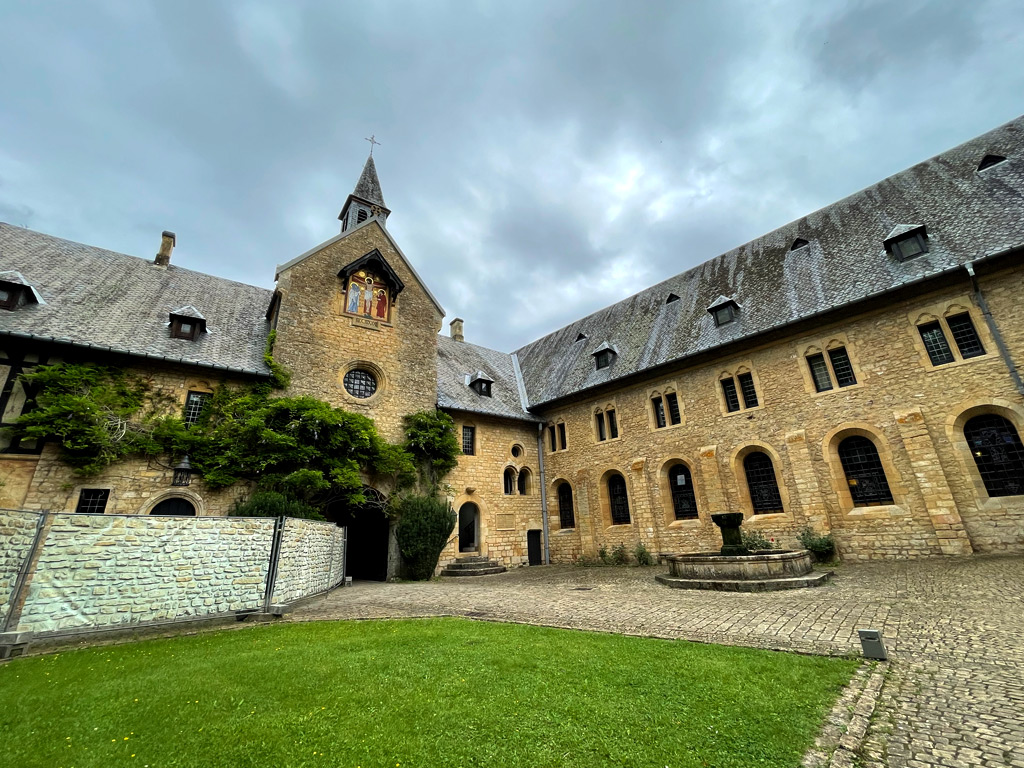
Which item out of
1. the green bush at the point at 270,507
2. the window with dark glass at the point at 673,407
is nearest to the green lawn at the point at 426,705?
the green bush at the point at 270,507

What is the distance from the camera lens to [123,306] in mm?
15500

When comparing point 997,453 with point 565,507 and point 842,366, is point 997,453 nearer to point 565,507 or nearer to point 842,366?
point 842,366

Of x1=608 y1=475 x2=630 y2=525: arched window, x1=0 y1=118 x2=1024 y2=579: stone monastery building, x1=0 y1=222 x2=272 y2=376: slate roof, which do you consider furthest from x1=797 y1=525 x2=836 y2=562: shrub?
x1=0 y1=222 x2=272 y2=376: slate roof

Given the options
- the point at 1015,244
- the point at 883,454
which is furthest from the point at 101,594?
the point at 1015,244

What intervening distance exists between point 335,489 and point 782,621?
42.8ft

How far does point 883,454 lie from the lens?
13336 millimetres

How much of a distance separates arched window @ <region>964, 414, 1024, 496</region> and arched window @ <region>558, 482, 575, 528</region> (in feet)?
45.6

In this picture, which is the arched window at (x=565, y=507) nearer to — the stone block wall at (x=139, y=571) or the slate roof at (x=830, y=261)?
the slate roof at (x=830, y=261)

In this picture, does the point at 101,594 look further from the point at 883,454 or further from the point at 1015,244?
the point at 1015,244

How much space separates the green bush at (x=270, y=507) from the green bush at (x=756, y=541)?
13854 mm

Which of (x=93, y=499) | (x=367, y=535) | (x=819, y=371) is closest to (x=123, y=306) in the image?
(x=93, y=499)

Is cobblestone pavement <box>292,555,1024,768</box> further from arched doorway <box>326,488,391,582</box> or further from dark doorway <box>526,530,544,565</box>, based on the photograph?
dark doorway <box>526,530,544,565</box>

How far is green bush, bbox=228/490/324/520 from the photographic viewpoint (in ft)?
42.7

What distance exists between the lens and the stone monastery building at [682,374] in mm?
12258
